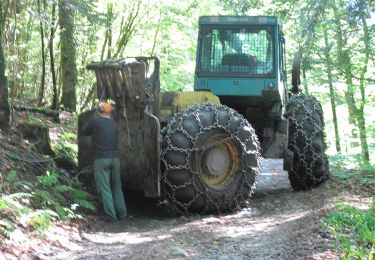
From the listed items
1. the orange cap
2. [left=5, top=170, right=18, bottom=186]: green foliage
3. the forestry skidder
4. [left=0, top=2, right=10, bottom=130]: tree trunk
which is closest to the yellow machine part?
the forestry skidder

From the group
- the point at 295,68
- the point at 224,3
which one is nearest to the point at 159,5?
the point at 224,3

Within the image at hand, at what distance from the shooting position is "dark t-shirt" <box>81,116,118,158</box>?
25.2 feet

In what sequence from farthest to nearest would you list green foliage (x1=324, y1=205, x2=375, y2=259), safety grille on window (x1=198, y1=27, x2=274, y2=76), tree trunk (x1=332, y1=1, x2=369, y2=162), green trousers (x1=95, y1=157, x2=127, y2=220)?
tree trunk (x1=332, y1=1, x2=369, y2=162) → safety grille on window (x1=198, y1=27, x2=274, y2=76) → green trousers (x1=95, y1=157, x2=127, y2=220) → green foliage (x1=324, y1=205, x2=375, y2=259)

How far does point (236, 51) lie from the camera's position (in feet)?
30.8

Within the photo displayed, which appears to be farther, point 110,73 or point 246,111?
point 246,111

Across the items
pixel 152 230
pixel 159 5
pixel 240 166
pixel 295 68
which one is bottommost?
pixel 152 230

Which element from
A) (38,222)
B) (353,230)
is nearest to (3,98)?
(38,222)

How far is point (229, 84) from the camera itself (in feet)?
30.0

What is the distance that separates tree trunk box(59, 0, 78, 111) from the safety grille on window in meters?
4.38

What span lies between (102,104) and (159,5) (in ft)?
35.4

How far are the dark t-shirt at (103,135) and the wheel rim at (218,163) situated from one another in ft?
4.32

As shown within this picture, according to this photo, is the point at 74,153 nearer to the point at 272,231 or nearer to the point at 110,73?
the point at 110,73

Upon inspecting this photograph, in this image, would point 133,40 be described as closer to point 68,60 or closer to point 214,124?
point 68,60

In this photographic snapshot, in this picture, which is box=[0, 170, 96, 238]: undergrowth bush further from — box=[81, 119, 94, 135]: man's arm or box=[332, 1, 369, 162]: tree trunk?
box=[332, 1, 369, 162]: tree trunk
